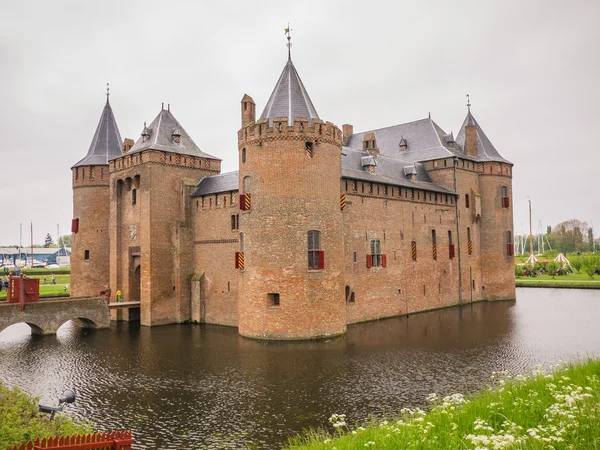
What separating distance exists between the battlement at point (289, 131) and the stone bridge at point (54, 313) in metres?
10.6

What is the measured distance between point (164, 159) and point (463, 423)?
69.6ft

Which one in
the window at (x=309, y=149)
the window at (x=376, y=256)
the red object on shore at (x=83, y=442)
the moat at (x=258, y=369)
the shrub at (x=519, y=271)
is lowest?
the moat at (x=258, y=369)

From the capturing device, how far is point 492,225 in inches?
1286

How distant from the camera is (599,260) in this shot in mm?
46750

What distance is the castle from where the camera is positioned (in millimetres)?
19578

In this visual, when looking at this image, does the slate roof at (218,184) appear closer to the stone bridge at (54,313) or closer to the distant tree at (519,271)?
the stone bridge at (54,313)

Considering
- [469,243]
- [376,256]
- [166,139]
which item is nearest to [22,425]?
[376,256]

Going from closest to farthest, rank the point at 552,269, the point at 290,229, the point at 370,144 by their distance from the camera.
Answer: the point at 290,229
the point at 370,144
the point at 552,269

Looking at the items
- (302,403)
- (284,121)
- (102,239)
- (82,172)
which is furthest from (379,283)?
(82,172)

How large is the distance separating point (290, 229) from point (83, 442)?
13850mm

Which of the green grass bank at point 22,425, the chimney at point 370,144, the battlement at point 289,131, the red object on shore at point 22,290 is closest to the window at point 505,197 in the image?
the chimney at point 370,144

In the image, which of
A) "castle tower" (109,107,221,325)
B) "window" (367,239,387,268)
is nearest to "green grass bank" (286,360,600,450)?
"window" (367,239,387,268)

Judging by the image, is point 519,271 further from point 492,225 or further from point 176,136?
point 176,136

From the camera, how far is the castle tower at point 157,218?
24391 mm
